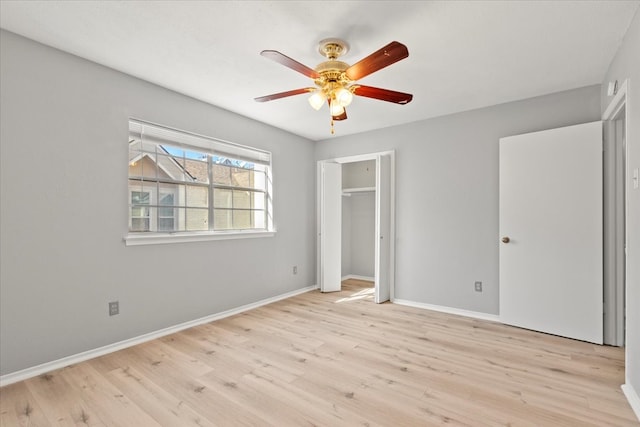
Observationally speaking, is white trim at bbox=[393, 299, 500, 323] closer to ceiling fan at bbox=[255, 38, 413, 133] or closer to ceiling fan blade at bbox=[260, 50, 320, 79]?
ceiling fan at bbox=[255, 38, 413, 133]

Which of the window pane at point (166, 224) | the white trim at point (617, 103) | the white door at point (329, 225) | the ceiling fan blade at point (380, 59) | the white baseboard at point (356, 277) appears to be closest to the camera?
the ceiling fan blade at point (380, 59)

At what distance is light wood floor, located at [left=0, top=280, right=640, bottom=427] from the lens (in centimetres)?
184

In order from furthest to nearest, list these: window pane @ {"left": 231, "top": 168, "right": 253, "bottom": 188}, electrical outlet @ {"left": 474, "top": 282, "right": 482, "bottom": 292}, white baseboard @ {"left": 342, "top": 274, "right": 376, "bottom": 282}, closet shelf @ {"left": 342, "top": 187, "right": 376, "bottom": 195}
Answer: white baseboard @ {"left": 342, "top": 274, "right": 376, "bottom": 282} < closet shelf @ {"left": 342, "top": 187, "right": 376, "bottom": 195} < window pane @ {"left": 231, "top": 168, "right": 253, "bottom": 188} < electrical outlet @ {"left": 474, "top": 282, "right": 482, "bottom": 292}

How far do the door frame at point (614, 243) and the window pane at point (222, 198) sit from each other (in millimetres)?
3967

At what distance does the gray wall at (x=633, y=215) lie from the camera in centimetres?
194

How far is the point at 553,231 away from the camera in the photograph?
312cm

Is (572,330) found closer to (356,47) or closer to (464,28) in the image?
(464,28)

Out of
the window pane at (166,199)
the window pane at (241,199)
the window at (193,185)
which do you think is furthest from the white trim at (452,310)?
the window pane at (166,199)

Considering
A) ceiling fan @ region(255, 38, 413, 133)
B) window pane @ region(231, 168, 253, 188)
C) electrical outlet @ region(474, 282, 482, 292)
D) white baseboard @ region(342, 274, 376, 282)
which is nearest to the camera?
ceiling fan @ region(255, 38, 413, 133)

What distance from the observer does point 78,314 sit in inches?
100.0

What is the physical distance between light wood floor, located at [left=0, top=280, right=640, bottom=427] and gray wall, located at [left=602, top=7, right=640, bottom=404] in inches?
12.2

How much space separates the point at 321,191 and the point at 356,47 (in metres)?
2.79

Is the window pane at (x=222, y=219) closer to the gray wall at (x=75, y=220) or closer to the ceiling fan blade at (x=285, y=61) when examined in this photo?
the gray wall at (x=75, y=220)

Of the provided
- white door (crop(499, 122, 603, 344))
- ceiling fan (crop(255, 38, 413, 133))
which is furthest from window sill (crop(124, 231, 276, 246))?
white door (crop(499, 122, 603, 344))
